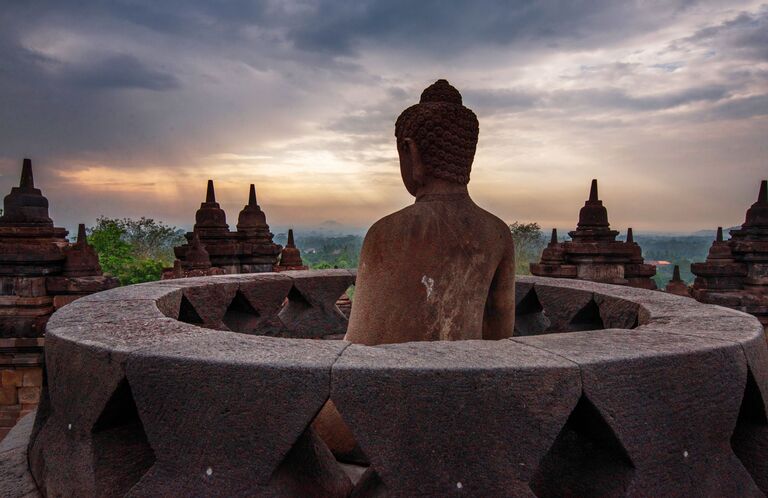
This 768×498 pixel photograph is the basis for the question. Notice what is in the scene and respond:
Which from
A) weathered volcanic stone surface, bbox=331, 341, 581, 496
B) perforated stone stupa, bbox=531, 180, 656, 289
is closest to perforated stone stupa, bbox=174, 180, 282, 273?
perforated stone stupa, bbox=531, 180, 656, 289

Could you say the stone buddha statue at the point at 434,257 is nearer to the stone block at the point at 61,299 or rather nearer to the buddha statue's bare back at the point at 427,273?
the buddha statue's bare back at the point at 427,273

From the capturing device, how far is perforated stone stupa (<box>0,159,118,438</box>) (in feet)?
18.7

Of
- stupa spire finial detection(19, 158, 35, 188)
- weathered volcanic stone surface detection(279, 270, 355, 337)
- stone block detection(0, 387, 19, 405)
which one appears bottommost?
stone block detection(0, 387, 19, 405)

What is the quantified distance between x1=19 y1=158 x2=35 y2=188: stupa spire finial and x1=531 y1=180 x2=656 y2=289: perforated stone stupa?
7.81 metres

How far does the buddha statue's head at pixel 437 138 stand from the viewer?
2.38m

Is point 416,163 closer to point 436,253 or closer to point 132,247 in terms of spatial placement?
point 436,253

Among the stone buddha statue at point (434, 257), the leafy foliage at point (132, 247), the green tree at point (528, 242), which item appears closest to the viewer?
the stone buddha statue at point (434, 257)

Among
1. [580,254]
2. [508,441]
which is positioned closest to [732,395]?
[508,441]

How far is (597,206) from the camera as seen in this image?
9180mm

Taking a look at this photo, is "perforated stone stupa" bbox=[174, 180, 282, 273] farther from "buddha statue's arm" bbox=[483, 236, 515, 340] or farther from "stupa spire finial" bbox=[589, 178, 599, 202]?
"buddha statue's arm" bbox=[483, 236, 515, 340]

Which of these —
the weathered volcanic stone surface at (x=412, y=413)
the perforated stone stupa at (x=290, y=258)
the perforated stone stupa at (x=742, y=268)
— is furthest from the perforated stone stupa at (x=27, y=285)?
the perforated stone stupa at (x=742, y=268)

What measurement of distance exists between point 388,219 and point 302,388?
1160 millimetres

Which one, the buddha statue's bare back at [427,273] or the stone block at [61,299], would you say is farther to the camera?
the stone block at [61,299]

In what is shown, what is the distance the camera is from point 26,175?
6125mm
